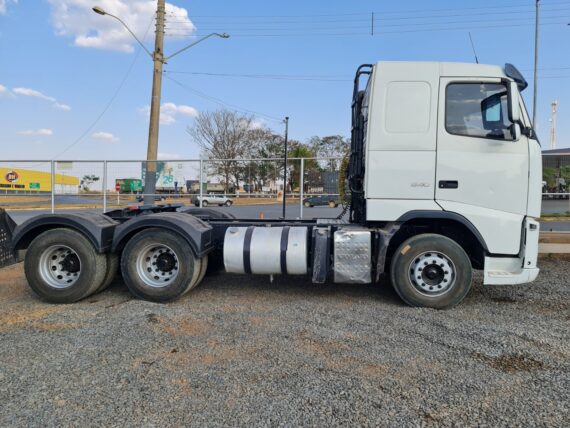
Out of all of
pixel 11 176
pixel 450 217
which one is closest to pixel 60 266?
pixel 450 217

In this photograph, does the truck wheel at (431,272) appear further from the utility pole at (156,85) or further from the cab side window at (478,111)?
the utility pole at (156,85)

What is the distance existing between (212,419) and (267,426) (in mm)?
382

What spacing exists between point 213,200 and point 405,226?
7650 mm

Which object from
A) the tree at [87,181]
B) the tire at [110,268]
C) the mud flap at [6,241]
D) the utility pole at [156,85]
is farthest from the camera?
the utility pole at [156,85]

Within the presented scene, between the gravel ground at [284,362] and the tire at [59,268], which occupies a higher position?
the tire at [59,268]

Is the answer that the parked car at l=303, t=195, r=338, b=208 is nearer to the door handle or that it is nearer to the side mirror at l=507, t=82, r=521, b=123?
the door handle

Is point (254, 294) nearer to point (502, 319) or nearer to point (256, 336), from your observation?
point (256, 336)

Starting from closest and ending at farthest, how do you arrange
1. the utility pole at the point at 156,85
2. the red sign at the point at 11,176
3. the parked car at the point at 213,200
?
the parked car at the point at 213,200, the utility pole at the point at 156,85, the red sign at the point at 11,176

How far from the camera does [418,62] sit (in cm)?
548

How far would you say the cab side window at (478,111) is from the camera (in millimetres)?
5223

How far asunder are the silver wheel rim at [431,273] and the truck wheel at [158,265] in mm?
2827

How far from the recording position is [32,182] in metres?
14.3

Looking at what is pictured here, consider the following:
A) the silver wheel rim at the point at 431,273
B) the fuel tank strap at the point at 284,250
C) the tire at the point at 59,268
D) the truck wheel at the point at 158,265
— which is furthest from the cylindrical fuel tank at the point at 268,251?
the tire at the point at 59,268

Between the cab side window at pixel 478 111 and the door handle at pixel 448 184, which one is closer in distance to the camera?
the cab side window at pixel 478 111
